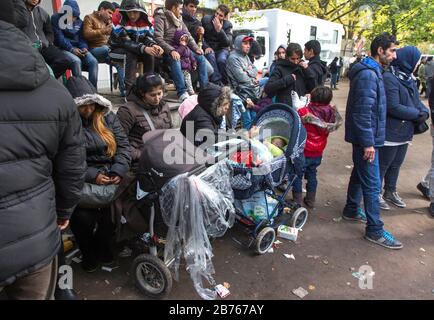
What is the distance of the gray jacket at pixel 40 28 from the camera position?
436 cm

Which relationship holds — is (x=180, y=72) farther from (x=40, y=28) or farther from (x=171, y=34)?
(x=40, y=28)

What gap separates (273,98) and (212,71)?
1854 millimetres

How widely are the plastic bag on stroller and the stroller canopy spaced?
1.14m

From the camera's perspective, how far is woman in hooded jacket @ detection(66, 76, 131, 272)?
298 centimetres

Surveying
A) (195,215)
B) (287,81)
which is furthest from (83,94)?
(287,81)

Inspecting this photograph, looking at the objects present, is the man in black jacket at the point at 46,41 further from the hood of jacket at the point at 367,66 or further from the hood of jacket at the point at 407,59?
the hood of jacket at the point at 407,59

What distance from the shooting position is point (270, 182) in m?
3.46

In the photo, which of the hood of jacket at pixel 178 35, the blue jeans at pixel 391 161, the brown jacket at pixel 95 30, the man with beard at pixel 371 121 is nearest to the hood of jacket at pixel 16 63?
the man with beard at pixel 371 121

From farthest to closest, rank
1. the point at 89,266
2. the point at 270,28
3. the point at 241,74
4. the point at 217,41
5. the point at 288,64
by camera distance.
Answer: the point at 270,28 < the point at 217,41 < the point at 241,74 < the point at 288,64 < the point at 89,266

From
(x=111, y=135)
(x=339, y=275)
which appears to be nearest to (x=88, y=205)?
(x=111, y=135)

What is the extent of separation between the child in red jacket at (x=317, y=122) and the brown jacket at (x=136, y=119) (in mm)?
1826

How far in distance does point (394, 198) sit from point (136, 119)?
3748 millimetres

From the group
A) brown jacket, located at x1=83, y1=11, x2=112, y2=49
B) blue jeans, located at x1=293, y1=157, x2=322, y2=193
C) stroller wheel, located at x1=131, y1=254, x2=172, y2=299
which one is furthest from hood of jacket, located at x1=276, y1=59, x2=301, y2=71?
stroller wheel, located at x1=131, y1=254, x2=172, y2=299

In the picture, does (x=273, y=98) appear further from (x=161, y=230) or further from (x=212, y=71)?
(x=161, y=230)
